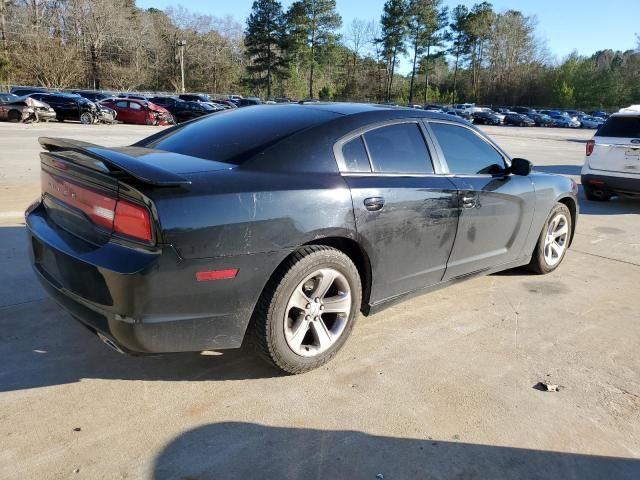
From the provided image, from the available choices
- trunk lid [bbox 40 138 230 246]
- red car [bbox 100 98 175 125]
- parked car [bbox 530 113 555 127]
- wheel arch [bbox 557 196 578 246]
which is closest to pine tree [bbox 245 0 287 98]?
parked car [bbox 530 113 555 127]

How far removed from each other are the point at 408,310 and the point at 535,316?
1021 millimetres

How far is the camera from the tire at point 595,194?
950 cm

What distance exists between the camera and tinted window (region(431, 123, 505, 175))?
3904 mm

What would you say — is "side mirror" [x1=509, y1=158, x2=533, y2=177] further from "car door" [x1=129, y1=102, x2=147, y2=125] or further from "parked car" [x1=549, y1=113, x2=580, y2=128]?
"parked car" [x1=549, y1=113, x2=580, y2=128]

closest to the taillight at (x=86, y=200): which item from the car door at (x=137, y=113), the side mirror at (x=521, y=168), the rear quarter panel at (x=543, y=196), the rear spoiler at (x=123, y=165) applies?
the rear spoiler at (x=123, y=165)

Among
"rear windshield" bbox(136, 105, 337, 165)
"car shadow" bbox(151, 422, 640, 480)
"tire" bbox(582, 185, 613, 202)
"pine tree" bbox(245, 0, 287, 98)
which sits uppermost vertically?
"pine tree" bbox(245, 0, 287, 98)

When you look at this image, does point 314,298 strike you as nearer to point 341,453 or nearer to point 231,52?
point 341,453

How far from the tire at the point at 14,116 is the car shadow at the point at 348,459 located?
25357 millimetres

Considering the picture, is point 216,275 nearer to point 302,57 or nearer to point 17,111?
point 17,111

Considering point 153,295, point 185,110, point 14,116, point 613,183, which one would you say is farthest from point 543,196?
point 185,110

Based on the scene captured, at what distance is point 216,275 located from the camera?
2.58 metres

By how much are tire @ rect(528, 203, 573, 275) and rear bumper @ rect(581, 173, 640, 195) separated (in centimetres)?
412

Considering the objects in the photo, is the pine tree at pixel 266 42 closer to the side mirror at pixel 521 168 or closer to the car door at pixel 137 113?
the car door at pixel 137 113

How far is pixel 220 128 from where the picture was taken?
3.54m
